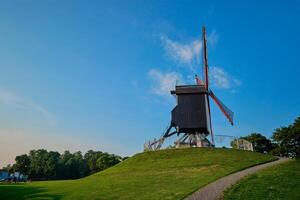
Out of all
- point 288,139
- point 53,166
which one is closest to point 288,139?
point 288,139

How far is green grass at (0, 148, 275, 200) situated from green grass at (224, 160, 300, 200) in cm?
286

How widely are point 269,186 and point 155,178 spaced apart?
1028 centimetres

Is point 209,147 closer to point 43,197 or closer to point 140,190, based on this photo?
point 140,190

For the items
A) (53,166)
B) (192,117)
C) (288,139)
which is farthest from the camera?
(53,166)

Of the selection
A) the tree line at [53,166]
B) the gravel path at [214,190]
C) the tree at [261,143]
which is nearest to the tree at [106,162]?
the tree line at [53,166]

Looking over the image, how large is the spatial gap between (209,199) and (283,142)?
5514 centimetres

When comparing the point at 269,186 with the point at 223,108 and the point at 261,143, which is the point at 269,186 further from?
the point at 261,143

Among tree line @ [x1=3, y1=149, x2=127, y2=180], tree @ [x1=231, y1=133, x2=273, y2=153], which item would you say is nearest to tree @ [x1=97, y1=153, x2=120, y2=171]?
tree line @ [x1=3, y1=149, x2=127, y2=180]

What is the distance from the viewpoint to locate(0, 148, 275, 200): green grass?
68.2ft

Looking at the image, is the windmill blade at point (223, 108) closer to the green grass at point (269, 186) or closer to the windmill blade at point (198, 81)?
the windmill blade at point (198, 81)

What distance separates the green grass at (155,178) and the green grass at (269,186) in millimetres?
2860

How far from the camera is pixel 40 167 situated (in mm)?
89438

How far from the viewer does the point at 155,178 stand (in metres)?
26.7

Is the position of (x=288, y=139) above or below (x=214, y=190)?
above
